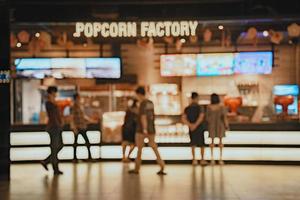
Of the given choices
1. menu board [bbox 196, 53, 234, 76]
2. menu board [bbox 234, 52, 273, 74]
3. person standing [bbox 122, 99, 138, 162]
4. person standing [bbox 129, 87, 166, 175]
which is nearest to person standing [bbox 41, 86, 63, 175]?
person standing [bbox 129, 87, 166, 175]

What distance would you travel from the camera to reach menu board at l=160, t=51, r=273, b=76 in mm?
17047

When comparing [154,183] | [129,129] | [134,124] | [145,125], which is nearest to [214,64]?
[134,124]

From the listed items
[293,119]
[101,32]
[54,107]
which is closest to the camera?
[54,107]

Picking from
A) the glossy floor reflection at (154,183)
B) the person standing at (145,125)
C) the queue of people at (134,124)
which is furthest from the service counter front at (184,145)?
the person standing at (145,125)

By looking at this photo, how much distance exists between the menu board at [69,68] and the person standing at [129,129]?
2614mm

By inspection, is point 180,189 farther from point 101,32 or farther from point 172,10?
point 172,10

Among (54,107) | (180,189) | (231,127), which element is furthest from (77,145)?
(180,189)

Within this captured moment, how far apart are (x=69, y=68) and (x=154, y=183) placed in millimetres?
6990

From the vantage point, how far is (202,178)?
1204 cm

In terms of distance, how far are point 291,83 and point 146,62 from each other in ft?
15.3

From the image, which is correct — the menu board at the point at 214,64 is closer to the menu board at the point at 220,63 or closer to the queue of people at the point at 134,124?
the menu board at the point at 220,63

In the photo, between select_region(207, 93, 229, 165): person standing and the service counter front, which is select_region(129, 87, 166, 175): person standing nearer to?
select_region(207, 93, 229, 165): person standing

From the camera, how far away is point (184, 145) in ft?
49.0

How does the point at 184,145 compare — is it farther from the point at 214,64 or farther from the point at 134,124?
the point at 214,64
